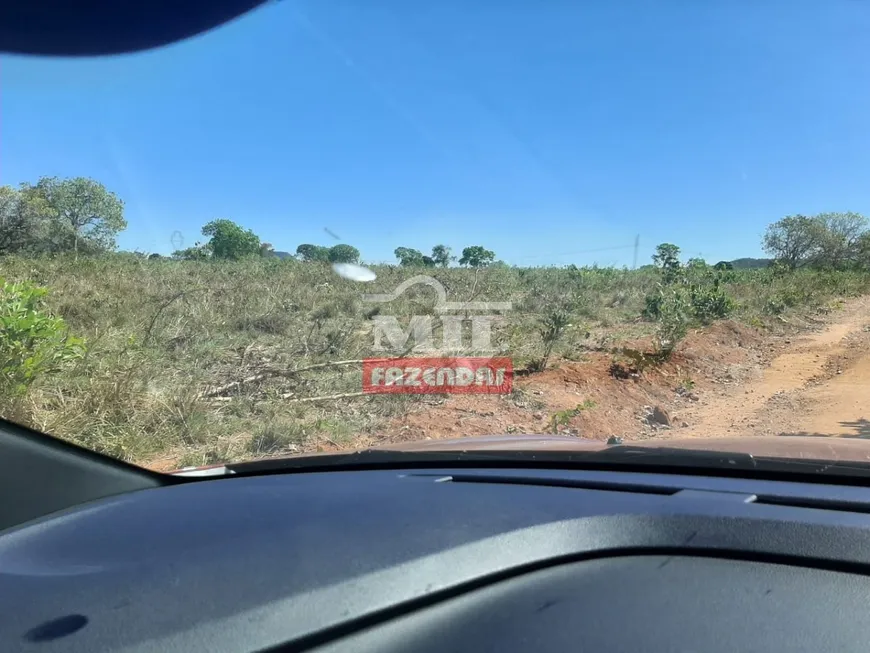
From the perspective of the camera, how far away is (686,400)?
9.59 meters

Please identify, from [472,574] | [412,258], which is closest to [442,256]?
[412,258]

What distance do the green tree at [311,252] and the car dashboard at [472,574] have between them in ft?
59.3

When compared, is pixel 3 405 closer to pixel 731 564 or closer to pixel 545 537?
pixel 545 537

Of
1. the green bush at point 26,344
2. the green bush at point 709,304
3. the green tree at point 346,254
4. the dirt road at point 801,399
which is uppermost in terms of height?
the green tree at point 346,254

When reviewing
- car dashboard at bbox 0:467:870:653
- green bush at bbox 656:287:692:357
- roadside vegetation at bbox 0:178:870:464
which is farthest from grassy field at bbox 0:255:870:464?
car dashboard at bbox 0:467:870:653

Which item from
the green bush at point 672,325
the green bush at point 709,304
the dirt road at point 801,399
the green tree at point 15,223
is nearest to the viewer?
the dirt road at point 801,399

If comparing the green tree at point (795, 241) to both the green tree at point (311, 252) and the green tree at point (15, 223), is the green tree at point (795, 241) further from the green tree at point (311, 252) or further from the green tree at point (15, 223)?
the green tree at point (15, 223)

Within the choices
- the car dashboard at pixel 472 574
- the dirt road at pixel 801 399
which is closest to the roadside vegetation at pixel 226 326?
the dirt road at pixel 801 399

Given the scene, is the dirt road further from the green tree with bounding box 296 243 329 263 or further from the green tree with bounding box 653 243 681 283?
the green tree with bounding box 296 243 329 263

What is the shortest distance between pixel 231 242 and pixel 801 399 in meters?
15.7

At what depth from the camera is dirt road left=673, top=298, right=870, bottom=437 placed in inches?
289

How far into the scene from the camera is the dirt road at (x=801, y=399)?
7.33 m

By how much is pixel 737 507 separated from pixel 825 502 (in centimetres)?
27

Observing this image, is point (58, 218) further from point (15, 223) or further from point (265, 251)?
point (265, 251)
